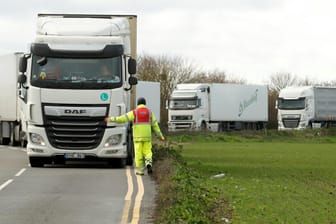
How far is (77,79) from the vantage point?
81.1 feet

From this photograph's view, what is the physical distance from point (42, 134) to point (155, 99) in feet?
123

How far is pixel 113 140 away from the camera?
25062 mm

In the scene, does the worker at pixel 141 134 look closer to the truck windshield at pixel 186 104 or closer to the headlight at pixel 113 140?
the headlight at pixel 113 140

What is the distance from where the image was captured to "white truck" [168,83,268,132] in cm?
6556

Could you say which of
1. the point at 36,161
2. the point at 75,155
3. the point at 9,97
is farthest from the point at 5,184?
the point at 9,97

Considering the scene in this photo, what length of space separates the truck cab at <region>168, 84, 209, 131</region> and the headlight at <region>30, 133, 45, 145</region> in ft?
133

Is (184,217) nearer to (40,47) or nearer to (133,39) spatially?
(40,47)

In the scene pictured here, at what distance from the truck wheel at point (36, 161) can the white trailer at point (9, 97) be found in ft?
43.2

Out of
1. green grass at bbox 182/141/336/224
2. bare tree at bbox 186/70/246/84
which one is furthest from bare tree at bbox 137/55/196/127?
green grass at bbox 182/141/336/224

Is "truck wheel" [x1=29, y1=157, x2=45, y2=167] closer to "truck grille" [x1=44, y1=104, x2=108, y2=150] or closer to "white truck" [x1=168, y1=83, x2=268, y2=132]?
"truck grille" [x1=44, y1=104, x2=108, y2=150]

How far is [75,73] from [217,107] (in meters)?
44.1

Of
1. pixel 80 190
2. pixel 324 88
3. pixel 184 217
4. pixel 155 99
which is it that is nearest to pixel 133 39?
pixel 80 190

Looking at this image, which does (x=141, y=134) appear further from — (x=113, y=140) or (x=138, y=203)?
(x=138, y=203)

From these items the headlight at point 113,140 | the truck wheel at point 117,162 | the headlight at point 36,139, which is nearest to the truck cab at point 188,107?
the truck wheel at point 117,162
